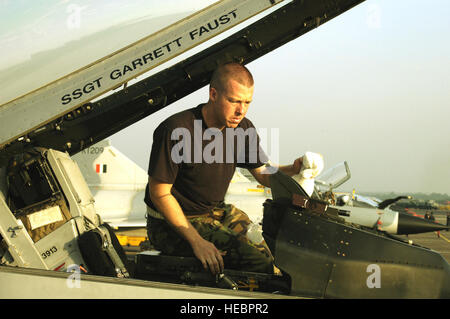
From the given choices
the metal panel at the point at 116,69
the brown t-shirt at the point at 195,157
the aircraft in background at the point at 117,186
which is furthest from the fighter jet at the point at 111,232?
the aircraft in background at the point at 117,186

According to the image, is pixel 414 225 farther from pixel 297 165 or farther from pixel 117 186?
pixel 117 186

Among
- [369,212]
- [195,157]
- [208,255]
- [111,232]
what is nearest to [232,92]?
[195,157]

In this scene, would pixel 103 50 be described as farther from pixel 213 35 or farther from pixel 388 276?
pixel 388 276

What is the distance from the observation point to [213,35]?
1591mm

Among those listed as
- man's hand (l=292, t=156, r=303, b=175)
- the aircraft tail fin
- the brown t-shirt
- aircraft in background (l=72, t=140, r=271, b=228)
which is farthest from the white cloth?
the aircraft tail fin

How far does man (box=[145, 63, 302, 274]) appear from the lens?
1.61 m

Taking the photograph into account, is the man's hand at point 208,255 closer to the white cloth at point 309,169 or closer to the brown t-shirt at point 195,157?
the brown t-shirt at point 195,157

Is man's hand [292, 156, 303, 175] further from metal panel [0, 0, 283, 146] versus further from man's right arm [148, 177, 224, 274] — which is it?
metal panel [0, 0, 283, 146]

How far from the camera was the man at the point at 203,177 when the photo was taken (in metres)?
1.61

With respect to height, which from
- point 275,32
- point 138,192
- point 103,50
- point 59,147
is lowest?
point 138,192

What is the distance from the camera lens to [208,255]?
5.26 feet

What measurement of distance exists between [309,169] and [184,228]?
2.32ft
